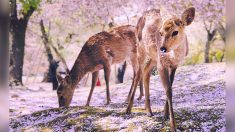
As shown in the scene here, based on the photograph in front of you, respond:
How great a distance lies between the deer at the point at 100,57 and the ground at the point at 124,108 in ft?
0.21

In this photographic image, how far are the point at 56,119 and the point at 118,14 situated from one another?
916 millimetres

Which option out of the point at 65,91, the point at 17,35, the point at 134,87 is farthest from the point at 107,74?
the point at 17,35

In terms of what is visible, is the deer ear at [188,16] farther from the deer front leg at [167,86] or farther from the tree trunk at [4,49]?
the tree trunk at [4,49]

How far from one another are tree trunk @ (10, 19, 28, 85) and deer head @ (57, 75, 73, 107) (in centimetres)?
30

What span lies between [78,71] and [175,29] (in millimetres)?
831

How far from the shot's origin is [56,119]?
12.4ft

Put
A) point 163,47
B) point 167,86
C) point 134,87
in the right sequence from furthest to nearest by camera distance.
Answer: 1. point 134,87
2. point 167,86
3. point 163,47

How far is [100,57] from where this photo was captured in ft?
12.5

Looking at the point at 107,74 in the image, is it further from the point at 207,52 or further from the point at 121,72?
the point at 207,52

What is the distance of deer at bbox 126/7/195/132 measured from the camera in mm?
3498

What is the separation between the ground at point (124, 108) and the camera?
3588mm

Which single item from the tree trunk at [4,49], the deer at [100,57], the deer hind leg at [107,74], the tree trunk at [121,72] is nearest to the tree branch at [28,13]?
the tree trunk at [4,49]

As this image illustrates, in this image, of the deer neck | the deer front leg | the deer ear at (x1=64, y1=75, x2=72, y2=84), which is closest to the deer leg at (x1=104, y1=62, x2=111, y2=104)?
the deer neck

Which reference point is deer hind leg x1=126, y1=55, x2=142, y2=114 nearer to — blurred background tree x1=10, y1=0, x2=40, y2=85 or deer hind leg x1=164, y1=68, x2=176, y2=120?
deer hind leg x1=164, y1=68, x2=176, y2=120
